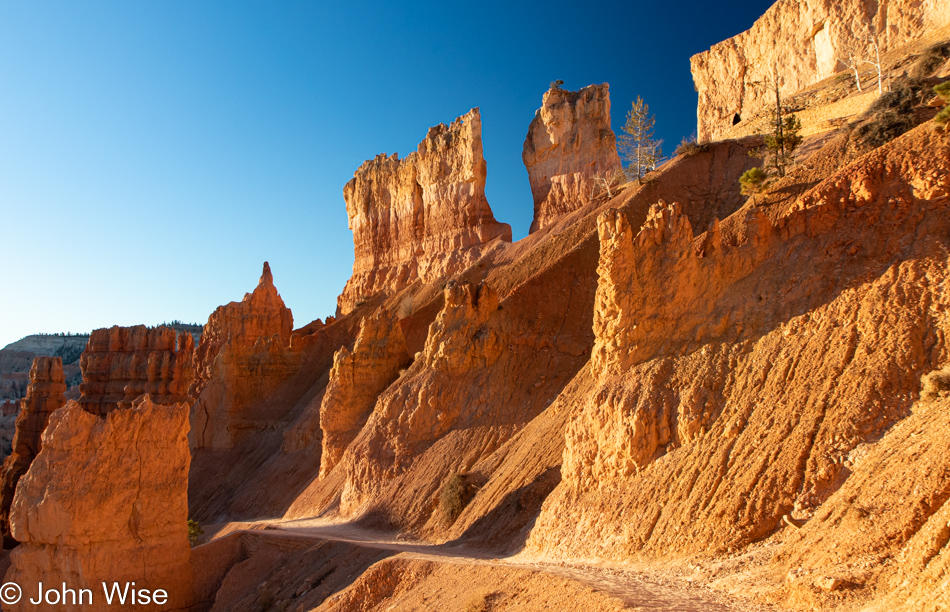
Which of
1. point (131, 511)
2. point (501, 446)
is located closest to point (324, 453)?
point (501, 446)

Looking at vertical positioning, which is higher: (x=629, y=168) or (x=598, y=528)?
(x=629, y=168)

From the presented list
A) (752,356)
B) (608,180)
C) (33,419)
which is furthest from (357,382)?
(608,180)

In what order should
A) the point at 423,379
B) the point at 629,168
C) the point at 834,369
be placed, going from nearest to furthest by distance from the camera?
the point at 834,369 → the point at 423,379 → the point at 629,168

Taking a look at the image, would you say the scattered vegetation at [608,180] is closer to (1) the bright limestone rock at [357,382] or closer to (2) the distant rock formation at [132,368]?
(1) the bright limestone rock at [357,382]

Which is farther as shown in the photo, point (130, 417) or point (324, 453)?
point (324, 453)

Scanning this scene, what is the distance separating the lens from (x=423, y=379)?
29.5 m

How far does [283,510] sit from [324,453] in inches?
128

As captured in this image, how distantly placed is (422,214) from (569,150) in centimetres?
1260

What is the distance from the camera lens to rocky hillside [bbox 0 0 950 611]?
13.0 metres

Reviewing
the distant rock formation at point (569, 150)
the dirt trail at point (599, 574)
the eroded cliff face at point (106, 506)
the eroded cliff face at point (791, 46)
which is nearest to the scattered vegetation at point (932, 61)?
the eroded cliff face at point (791, 46)

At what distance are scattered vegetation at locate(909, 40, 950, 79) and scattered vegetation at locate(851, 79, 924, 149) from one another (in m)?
2.70

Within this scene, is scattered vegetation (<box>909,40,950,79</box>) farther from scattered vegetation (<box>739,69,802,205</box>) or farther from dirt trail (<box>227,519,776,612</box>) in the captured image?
dirt trail (<box>227,519,776,612</box>)

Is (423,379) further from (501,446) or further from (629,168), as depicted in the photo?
(629,168)

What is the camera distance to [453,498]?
23859mm
